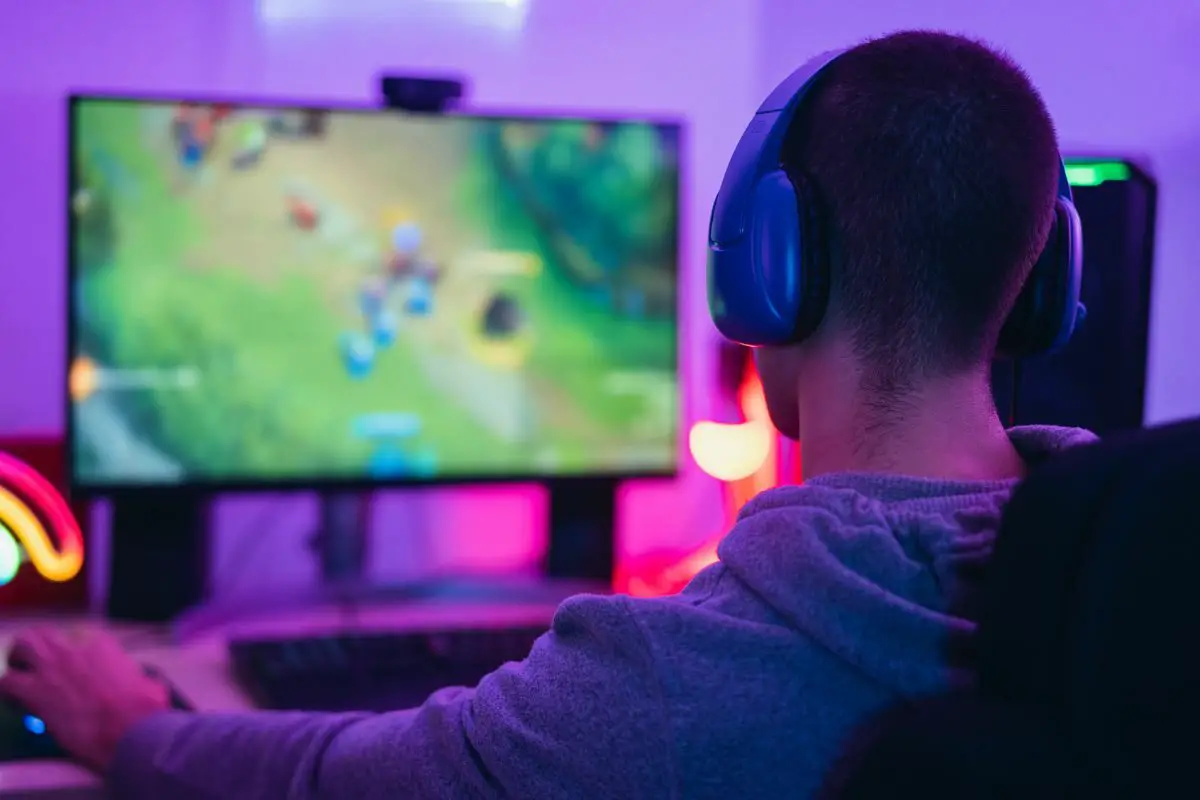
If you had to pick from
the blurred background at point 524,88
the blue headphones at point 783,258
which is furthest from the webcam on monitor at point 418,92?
the blue headphones at point 783,258

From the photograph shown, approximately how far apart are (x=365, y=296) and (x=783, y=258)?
74cm

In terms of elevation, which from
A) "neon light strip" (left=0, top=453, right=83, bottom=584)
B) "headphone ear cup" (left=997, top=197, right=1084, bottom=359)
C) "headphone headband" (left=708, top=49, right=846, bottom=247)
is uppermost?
"headphone headband" (left=708, top=49, right=846, bottom=247)

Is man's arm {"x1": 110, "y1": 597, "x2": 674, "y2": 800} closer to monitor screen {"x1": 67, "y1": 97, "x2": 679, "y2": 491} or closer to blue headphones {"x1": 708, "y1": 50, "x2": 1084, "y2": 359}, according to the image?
blue headphones {"x1": 708, "y1": 50, "x2": 1084, "y2": 359}

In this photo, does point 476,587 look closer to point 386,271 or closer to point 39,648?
point 386,271

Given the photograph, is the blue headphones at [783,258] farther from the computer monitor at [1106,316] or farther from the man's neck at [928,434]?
the computer monitor at [1106,316]

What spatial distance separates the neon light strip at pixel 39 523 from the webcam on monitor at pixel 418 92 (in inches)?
22.6

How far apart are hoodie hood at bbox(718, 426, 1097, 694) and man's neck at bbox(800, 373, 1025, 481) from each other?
35mm

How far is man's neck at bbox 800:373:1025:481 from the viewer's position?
26.3 inches

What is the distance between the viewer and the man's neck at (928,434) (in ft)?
2.19

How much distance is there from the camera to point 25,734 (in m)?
0.92

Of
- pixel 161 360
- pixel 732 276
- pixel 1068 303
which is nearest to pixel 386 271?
pixel 161 360

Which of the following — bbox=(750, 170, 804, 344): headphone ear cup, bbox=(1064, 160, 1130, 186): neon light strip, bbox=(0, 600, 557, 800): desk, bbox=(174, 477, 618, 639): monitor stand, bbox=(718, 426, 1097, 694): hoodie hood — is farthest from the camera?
bbox=(174, 477, 618, 639): monitor stand

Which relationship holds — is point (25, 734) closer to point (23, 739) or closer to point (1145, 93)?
point (23, 739)

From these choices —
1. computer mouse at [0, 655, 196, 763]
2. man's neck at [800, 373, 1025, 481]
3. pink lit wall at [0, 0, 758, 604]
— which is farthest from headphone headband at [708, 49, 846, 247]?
pink lit wall at [0, 0, 758, 604]
